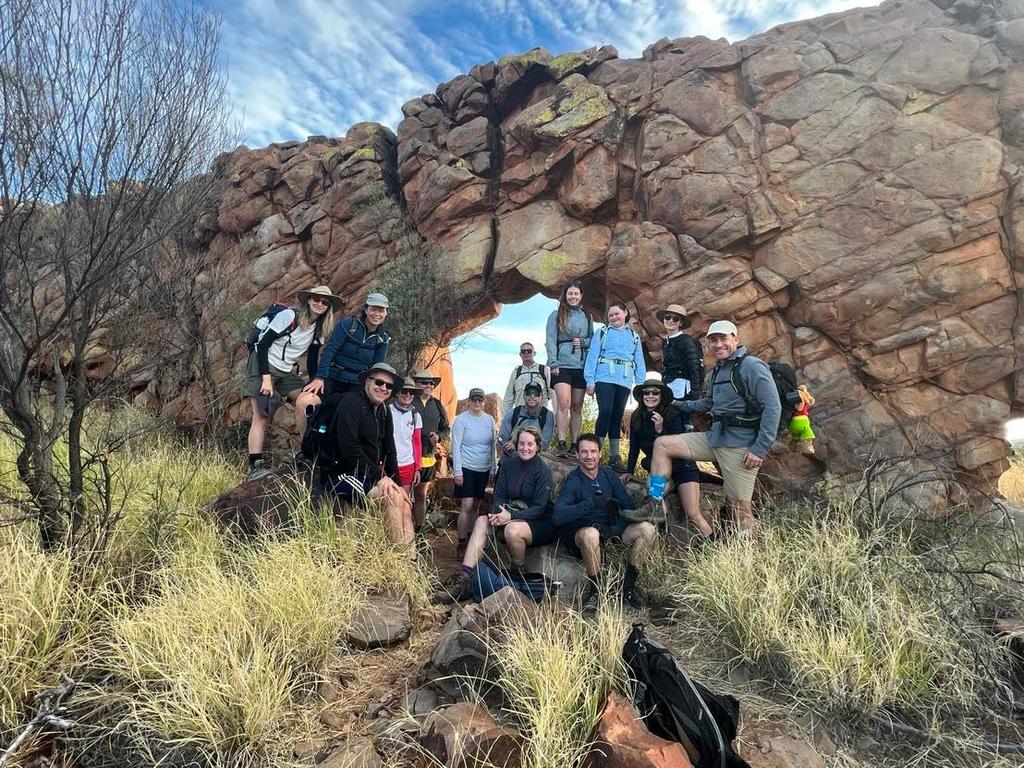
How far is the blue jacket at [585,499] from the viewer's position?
570 cm

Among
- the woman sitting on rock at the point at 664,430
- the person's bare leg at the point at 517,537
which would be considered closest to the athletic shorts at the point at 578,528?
the person's bare leg at the point at 517,537

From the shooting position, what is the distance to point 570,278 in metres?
12.5

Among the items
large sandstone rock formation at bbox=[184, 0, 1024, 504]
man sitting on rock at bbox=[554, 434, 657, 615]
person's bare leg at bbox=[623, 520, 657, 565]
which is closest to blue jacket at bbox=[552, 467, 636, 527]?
man sitting on rock at bbox=[554, 434, 657, 615]

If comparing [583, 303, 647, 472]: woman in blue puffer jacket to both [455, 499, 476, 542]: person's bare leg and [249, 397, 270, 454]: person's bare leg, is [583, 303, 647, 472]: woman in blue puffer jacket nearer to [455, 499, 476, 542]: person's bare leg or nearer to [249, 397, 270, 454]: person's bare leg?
[455, 499, 476, 542]: person's bare leg

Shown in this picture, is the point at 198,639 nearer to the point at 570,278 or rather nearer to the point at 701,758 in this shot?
the point at 701,758

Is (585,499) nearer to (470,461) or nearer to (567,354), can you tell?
(470,461)

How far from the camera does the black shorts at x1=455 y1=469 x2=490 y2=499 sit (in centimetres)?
718

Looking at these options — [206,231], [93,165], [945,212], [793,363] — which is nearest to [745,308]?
[793,363]


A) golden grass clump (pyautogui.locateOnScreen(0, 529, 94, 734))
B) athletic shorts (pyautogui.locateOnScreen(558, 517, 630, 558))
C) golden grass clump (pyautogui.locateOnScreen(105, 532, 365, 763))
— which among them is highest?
golden grass clump (pyautogui.locateOnScreen(0, 529, 94, 734))

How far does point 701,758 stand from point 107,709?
11.8 ft

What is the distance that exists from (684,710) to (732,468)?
3245mm

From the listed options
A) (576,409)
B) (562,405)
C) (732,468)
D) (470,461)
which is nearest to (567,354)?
(562,405)

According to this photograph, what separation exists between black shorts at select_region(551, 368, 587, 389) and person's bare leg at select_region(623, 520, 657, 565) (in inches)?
119

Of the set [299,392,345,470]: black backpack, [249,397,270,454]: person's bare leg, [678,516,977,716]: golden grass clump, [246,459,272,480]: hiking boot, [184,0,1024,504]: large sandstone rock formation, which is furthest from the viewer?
[184,0,1024,504]: large sandstone rock formation
